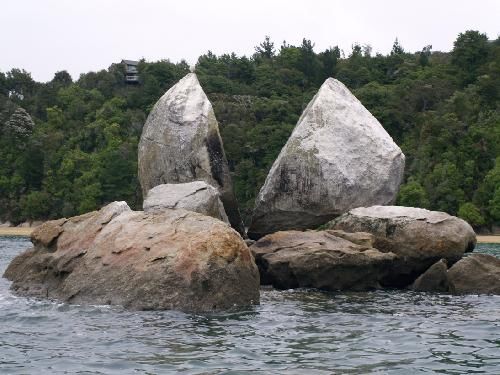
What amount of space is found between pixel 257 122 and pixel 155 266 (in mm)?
61760

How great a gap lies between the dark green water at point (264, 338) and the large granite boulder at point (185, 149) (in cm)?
865

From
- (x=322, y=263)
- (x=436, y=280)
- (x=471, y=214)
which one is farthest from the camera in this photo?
(x=471, y=214)

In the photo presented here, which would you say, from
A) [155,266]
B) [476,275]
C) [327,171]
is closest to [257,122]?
[327,171]

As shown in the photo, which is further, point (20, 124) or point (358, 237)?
point (20, 124)

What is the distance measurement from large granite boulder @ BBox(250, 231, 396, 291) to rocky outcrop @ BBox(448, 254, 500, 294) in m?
1.71

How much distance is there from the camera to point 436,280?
2084 centimetres

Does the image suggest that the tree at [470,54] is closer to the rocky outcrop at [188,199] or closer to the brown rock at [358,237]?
the rocky outcrop at [188,199]

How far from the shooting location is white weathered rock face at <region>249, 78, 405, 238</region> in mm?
24984

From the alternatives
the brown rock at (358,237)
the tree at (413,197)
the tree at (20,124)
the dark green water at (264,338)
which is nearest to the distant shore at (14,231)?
the tree at (20,124)

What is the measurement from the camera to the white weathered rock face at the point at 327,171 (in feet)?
82.0

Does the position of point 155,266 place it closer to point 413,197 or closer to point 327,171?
point 327,171

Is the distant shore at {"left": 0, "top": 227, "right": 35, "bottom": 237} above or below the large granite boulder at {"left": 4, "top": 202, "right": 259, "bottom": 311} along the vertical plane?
below

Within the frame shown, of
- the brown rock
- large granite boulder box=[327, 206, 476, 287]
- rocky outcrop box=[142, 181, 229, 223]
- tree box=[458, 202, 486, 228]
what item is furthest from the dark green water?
tree box=[458, 202, 486, 228]

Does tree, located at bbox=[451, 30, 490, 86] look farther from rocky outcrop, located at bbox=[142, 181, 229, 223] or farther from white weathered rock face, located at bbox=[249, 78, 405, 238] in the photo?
rocky outcrop, located at bbox=[142, 181, 229, 223]
